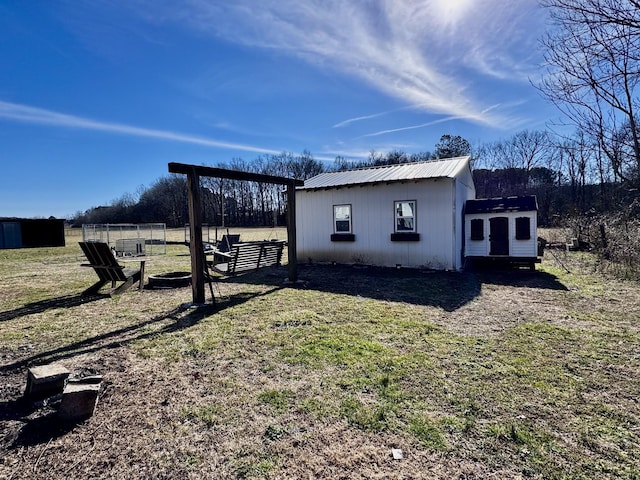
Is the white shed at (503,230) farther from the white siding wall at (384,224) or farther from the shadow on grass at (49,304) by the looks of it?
the shadow on grass at (49,304)

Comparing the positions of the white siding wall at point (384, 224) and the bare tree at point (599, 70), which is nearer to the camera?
the bare tree at point (599, 70)

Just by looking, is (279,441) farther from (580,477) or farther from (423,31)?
(423,31)

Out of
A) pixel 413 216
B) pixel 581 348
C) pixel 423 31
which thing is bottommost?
pixel 581 348

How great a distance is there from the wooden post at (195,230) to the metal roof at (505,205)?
28.5 ft

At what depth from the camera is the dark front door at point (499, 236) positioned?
10.3 metres

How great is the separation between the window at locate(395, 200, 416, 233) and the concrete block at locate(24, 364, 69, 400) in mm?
9437

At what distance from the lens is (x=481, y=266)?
11250 millimetres

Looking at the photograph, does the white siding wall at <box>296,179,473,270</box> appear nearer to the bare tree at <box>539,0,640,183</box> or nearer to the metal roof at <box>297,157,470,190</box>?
the metal roof at <box>297,157,470,190</box>

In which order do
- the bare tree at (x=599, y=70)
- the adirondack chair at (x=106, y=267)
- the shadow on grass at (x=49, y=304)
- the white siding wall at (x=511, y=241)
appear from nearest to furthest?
the bare tree at (x=599, y=70) < the shadow on grass at (x=49, y=304) < the adirondack chair at (x=106, y=267) < the white siding wall at (x=511, y=241)

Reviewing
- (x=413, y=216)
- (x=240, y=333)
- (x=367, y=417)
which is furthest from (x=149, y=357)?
(x=413, y=216)

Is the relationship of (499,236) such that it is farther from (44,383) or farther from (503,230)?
(44,383)

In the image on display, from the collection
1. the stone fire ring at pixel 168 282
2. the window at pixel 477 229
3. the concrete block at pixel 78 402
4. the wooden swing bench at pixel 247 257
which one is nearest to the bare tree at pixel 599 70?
the window at pixel 477 229

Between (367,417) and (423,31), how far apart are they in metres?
8.63

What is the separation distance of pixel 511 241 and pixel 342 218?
18.1 ft
